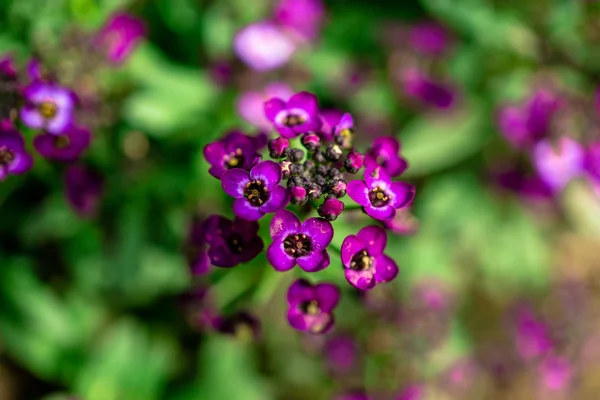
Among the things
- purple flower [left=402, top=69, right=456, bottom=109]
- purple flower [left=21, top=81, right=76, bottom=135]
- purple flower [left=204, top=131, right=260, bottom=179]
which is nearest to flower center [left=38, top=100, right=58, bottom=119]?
purple flower [left=21, top=81, right=76, bottom=135]

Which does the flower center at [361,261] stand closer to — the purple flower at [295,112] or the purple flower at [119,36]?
the purple flower at [295,112]

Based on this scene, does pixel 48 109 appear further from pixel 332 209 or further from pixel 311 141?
pixel 332 209

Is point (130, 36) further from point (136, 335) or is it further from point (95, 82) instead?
point (136, 335)

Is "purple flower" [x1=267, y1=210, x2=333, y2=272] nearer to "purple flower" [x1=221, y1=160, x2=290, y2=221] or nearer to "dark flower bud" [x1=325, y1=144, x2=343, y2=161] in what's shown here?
"purple flower" [x1=221, y1=160, x2=290, y2=221]

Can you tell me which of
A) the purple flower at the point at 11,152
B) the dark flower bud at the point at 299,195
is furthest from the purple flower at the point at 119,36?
the dark flower bud at the point at 299,195

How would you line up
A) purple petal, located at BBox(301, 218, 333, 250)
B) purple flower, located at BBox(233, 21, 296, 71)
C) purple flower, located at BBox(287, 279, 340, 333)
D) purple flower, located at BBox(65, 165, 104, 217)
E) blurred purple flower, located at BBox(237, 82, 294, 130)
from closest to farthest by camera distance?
purple petal, located at BBox(301, 218, 333, 250)
purple flower, located at BBox(287, 279, 340, 333)
purple flower, located at BBox(65, 165, 104, 217)
blurred purple flower, located at BBox(237, 82, 294, 130)
purple flower, located at BBox(233, 21, 296, 71)

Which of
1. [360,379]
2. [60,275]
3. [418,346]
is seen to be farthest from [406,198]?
[60,275]
